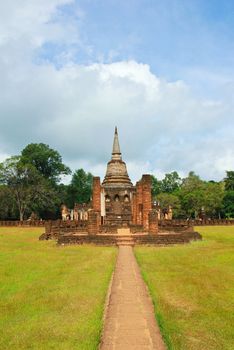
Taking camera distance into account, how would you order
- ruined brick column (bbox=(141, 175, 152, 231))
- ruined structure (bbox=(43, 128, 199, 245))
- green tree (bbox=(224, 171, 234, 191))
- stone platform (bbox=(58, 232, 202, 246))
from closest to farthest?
stone platform (bbox=(58, 232, 202, 246)) → ruined structure (bbox=(43, 128, 199, 245)) → ruined brick column (bbox=(141, 175, 152, 231)) → green tree (bbox=(224, 171, 234, 191))

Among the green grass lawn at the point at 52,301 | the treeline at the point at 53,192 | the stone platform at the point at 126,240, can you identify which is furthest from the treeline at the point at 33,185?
the green grass lawn at the point at 52,301

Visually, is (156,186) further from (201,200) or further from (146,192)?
(146,192)

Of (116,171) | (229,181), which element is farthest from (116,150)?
(229,181)

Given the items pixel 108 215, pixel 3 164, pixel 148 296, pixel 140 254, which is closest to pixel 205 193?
pixel 108 215

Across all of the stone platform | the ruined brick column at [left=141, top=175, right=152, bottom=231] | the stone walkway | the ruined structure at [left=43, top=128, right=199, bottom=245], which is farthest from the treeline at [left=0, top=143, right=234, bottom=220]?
the stone walkway

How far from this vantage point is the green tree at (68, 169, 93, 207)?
7312cm

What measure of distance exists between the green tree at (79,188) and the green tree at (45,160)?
275 inches

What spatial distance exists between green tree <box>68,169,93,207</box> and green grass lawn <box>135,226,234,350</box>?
56.3 meters

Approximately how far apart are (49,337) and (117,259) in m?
9.67

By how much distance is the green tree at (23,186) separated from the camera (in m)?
55.5

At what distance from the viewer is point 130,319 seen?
24.9 feet

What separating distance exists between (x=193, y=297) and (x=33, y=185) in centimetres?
4884

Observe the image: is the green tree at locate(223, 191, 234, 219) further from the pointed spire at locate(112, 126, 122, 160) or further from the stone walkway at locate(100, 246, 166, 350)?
the stone walkway at locate(100, 246, 166, 350)

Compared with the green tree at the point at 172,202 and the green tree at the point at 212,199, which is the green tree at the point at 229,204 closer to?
the green tree at the point at 212,199
